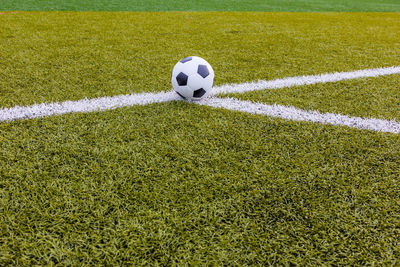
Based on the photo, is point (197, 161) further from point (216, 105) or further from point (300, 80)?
point (300, 80)

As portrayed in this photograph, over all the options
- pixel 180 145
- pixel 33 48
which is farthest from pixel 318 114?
pixel 33 48

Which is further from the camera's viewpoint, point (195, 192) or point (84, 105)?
point (84, 105)

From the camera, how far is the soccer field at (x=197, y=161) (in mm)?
1260

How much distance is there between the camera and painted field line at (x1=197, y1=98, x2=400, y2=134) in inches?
83.8

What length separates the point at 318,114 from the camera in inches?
89.5

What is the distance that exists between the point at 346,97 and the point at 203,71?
149 centimetres

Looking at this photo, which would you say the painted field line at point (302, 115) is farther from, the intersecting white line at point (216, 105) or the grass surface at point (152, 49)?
the grass surface at point (152, 49)

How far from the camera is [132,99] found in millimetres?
2434

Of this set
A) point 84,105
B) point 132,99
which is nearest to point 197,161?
point 132,99

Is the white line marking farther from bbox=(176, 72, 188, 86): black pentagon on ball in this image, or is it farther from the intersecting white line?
bbox=(176, 72, 188, 86): black pentagon on ball

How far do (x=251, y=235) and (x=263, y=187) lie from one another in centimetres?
34

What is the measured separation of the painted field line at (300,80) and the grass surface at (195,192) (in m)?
0.68

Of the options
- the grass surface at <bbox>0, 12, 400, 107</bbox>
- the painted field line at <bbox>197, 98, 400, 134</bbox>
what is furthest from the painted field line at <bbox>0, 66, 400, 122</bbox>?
the painted field line at <bbox>197, 98, 400, 134</bbox>

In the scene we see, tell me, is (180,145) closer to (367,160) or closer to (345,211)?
(345,211)
